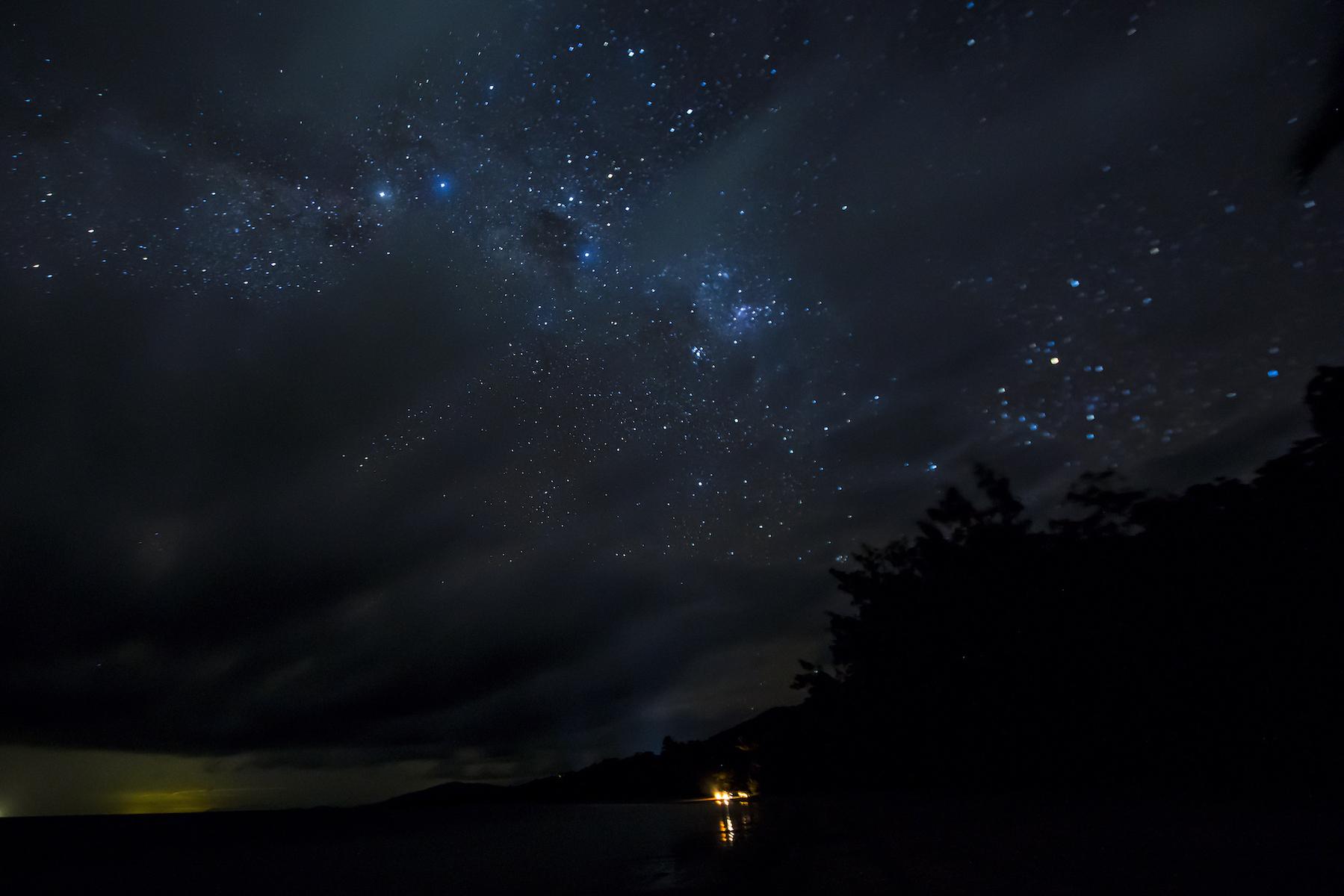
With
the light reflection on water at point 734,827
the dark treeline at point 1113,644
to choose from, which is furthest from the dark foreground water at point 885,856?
the dark treeline at point 1113,644

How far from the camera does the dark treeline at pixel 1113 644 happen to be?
10898 mm

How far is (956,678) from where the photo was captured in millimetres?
19578

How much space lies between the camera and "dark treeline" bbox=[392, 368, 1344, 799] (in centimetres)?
1090

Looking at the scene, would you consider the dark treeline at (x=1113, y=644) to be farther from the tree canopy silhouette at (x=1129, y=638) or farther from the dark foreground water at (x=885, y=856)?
the dark foreground water at (x=885, y=856)

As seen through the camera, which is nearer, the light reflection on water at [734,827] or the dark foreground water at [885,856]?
the dark foreground water at [885,856]

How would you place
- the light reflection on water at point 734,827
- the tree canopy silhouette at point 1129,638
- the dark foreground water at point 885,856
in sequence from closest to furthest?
1. the dark foreground water at point 885,856
2. the tree canopy silhouette at point 1129,638
3. the light reflection on water at point 734,827

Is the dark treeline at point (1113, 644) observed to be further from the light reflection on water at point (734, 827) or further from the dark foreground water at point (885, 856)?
the light reflection on water at point (734, 827)

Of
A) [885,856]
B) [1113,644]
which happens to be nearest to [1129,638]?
[1113,644]

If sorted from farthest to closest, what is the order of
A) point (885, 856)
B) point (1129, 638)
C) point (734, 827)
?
point (734, 827)
point (1129, 638)
point (885, 856)

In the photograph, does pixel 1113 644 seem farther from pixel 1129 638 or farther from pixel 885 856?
pixel 885 856

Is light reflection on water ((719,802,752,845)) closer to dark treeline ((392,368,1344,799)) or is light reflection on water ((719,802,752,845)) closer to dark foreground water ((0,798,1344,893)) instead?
dark foreground water ((0,798,1344,893))

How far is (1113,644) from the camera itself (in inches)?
563

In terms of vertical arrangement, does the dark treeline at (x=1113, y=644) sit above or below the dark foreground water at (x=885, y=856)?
above

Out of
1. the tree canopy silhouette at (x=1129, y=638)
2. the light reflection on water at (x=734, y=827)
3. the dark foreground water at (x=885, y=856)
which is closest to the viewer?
the dark foreground water at (x=885, y=856)
